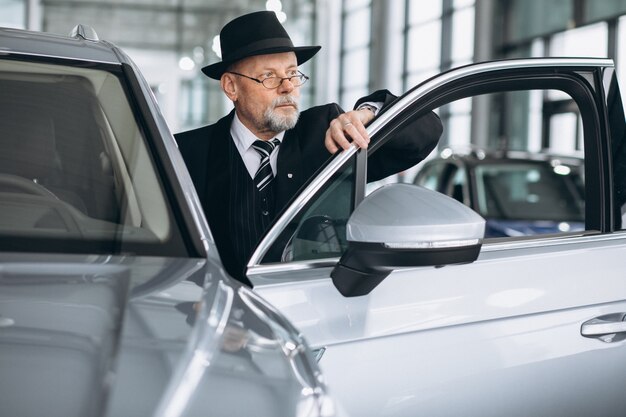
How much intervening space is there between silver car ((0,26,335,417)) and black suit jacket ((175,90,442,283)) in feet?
1.55

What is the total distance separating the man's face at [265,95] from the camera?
2.71 metres

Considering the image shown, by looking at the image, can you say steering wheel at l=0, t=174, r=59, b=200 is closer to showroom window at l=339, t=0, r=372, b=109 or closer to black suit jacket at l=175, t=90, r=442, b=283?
black suit jacket at l=175, t=90, r=442, b=283

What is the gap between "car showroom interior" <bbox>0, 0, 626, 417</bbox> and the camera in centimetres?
119

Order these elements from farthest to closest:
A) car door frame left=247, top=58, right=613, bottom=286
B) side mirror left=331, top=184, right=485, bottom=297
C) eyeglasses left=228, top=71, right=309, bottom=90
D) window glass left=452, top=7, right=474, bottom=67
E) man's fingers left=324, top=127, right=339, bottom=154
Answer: window glass left=452, top=7, right=474, bottom=67
eyeglasses left=228, top=71, right=309, bottom=90
man's fingers left=324, top=127, right=339, bottom=154
car door frame left=247, top=58, right=613, bottom=286
side mirror left=331, top=184, right=485, bottom=297

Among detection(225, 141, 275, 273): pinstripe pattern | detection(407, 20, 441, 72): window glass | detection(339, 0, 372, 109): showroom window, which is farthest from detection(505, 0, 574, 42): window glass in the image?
detection(225, 141, 275, 273): pinstripe pattern

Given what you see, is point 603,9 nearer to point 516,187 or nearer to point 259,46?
point 516,187

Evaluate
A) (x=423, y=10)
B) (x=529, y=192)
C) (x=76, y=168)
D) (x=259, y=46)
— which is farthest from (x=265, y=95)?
(x=423, y=10)

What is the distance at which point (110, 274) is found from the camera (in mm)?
1449

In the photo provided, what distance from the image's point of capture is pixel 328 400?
1.22 metres

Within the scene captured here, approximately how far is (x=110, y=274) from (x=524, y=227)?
608cm

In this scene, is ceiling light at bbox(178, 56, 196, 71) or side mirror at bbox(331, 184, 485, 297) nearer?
side mirror at bbox(331, 184, 485, 297)

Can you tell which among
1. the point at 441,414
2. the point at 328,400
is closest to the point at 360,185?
the point at 441,414

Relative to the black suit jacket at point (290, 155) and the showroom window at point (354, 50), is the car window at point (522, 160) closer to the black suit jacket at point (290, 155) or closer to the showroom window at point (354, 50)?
the black suit jacket at point (290, 155)

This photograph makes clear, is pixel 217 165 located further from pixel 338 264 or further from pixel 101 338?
pixel 101 338
